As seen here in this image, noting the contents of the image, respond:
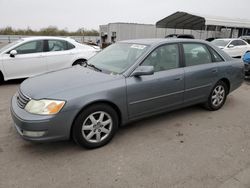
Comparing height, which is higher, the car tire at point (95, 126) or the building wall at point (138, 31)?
the building wall at point (138, 31)

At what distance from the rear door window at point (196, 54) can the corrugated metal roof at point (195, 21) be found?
16091 mm

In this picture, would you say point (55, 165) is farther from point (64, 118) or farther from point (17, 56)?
point (17, 56)

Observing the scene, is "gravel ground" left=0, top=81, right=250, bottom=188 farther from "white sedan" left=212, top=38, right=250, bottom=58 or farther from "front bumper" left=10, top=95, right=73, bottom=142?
"white sedan" left=212, top=38, right=250, bottom=58

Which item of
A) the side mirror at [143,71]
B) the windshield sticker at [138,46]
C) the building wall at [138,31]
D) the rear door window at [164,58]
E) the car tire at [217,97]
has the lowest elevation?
the car tire at [217,97]

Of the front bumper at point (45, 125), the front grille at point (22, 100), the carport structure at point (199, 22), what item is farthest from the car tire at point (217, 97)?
the carport structure at point (199, 22)

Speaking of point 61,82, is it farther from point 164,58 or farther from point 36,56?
point 36,56

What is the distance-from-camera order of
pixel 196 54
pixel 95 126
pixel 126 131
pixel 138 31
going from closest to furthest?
pixel 95 126 < pixel 126 131 < pixel 196 54 < pixel 138 31

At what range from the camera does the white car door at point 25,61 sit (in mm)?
6203

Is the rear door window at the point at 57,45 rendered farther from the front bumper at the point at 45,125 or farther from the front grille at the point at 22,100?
the front bumper at the point at 45,125

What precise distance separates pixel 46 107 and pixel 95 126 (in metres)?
0.70

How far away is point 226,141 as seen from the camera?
3.24m

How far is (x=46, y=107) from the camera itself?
2590 mm

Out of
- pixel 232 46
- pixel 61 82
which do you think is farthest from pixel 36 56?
pixel 232 46

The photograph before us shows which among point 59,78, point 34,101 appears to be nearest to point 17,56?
point 59,78
